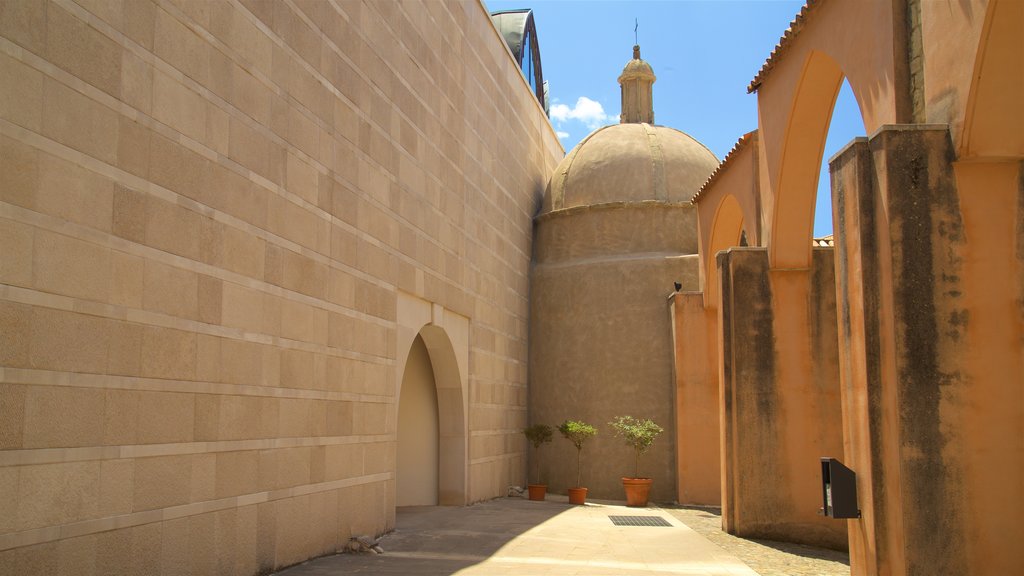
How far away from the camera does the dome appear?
20.9 m

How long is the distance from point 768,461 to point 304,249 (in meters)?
6.92

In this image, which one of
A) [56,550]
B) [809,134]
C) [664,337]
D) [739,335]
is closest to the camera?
[56,550]

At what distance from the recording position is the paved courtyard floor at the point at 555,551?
9.28 meters

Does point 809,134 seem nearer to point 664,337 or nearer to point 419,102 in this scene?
point 419,102

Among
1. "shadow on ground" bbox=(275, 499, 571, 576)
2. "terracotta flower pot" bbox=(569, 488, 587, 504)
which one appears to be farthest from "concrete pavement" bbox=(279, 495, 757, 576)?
"terracotta flower pot" bbox=(569, 488, 587, 504)

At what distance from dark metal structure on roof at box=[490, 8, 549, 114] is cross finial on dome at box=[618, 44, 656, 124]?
9.39ft

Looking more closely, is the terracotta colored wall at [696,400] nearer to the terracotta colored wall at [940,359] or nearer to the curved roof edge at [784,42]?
the curved roof edge at [784,42]

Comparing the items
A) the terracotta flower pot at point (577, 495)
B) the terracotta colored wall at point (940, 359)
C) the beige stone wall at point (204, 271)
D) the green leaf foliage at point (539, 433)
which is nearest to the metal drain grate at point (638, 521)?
the terracotta flower pot at point (577, 495)

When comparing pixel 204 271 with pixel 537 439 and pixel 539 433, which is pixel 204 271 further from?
pixel 537 439

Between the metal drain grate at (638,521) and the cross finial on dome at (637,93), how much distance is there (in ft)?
42.4

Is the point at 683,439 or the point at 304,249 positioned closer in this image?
the point at 304,249

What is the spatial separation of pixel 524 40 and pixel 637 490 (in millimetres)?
15090

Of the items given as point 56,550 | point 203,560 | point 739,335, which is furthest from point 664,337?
point 56,550

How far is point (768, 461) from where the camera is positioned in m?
12.2
